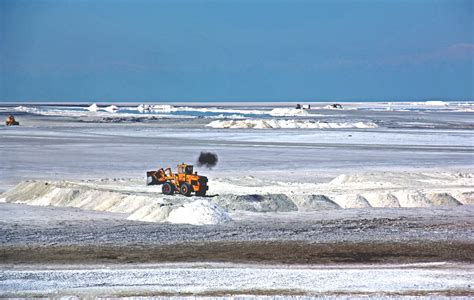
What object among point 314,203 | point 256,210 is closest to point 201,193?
point 256,210

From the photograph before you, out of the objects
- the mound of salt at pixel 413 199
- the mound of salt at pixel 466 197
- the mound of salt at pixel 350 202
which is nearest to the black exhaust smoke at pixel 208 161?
the mound of salt at pixel 350 202

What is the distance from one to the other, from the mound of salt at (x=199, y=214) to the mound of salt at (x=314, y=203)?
7.05ft

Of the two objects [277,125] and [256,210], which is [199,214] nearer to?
[256,210]

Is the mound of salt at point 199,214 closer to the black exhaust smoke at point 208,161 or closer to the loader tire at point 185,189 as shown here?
the loader tire at point 185,189

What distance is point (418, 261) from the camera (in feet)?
41.4

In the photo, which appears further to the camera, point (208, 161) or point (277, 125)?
point (277, 125)

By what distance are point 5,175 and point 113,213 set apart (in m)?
7.15

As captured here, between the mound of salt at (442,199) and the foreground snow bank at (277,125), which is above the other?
the mound of salt at (442,199)

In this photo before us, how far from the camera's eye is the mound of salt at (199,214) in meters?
15.8

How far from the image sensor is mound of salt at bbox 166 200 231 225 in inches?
621

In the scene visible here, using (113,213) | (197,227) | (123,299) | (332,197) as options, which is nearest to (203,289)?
(123,299)

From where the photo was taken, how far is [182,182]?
1845 cm

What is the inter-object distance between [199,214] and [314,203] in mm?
2945

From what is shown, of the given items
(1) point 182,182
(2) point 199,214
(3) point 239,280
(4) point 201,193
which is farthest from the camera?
(1) point 182,182
